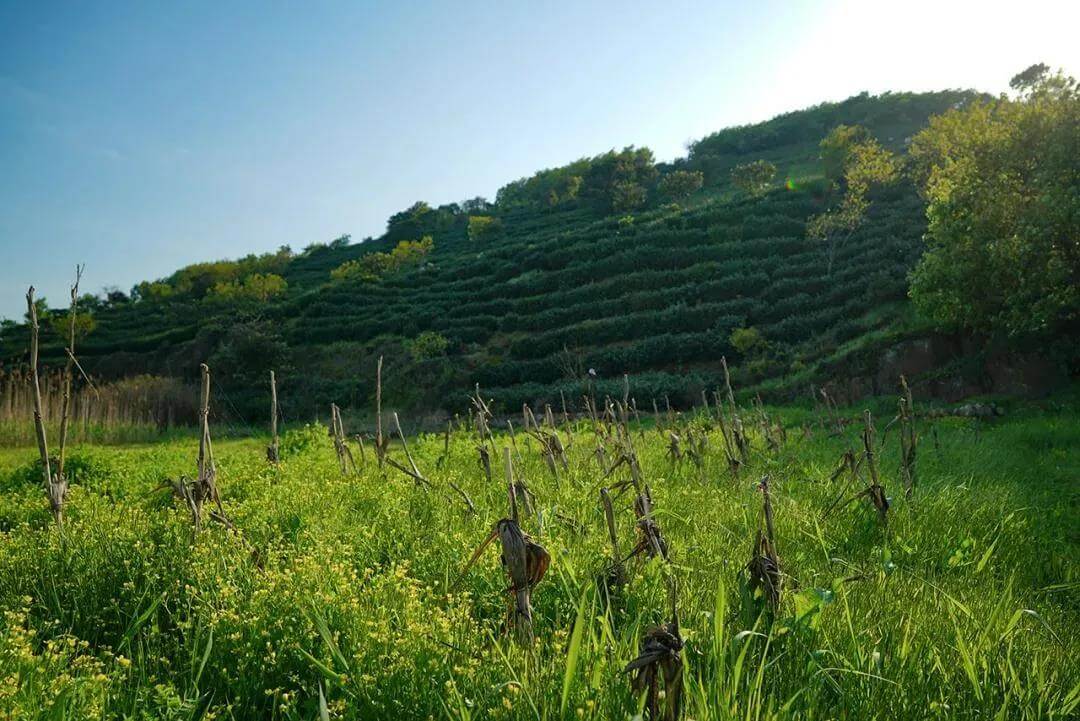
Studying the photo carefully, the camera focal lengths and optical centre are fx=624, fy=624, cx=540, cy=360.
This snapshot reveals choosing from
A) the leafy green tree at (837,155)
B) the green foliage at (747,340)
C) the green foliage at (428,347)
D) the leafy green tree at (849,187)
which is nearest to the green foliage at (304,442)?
the green foliage at (747,340)

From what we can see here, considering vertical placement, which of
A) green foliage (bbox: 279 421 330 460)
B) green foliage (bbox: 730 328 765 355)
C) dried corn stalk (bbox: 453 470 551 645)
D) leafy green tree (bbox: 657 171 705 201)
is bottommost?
green foliage (bbox: 730 328 765 355)

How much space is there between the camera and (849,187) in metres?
40.4

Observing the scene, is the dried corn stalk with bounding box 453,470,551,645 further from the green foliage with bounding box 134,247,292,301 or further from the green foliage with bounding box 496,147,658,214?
the green foliage with bounding box 134,247,292,301

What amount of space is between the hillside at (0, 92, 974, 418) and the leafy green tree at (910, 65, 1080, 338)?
17.9 feet

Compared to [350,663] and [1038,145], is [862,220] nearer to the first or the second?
[1038,145]

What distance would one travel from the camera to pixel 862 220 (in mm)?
37344

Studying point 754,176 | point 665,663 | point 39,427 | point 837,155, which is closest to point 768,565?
point 665,663

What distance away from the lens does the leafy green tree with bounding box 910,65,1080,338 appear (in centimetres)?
1561

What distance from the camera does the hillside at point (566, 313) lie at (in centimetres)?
2917

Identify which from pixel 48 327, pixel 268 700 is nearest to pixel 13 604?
pixel 268 700

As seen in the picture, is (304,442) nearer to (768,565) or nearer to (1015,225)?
(768,565)

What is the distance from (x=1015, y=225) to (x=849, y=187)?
84.2ft

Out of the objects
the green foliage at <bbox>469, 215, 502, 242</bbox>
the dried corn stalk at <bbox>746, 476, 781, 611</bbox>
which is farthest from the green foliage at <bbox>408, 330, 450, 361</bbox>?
the green foliage at <bbox>469, 215, 502, 242</bbox>

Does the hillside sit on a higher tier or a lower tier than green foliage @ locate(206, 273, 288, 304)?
lower
